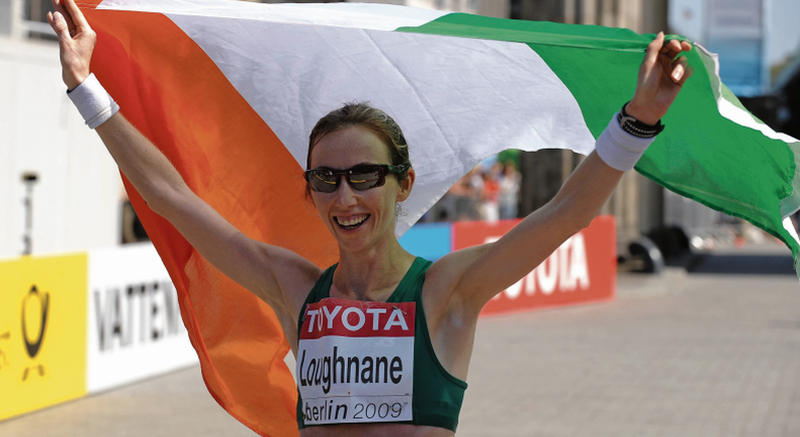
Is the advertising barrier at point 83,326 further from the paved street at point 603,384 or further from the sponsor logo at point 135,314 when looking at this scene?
the paved street at point 603,384

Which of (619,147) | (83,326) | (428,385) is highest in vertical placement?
(619,147)

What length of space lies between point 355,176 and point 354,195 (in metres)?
0.05

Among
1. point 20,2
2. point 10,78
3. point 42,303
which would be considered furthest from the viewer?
point 20,2

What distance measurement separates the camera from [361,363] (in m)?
2.92

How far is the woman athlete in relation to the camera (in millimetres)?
2867

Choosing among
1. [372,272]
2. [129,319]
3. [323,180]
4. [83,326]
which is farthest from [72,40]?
[129,319]

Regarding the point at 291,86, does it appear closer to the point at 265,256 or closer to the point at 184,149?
the point at 184,149

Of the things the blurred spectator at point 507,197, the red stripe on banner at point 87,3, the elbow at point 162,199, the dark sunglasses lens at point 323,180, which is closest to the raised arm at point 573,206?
the dark sunglasses lens at point 323,180

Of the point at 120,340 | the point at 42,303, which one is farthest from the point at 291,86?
the point at 120,340

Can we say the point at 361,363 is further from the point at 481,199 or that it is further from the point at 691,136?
the point at 481,199

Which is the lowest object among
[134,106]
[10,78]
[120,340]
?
[120,340]

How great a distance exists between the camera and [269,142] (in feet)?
13.0

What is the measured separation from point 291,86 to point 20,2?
13.5 m

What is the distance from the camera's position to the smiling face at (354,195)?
9.63 ft
